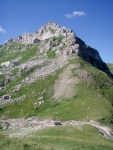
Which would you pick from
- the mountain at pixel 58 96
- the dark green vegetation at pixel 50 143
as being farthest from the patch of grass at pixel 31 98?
the dark green vegetation at pixel 50 143

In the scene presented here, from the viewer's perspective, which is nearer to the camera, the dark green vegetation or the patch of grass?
the dark green vegetation

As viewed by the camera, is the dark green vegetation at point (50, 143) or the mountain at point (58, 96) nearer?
the dark green vegetation at point (50, 143)

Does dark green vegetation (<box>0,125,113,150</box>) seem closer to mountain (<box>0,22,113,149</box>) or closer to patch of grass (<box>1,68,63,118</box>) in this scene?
mountain (<box>0,22,113,149</box>)

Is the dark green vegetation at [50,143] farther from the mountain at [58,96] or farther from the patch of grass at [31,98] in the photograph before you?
the patch of grass at [31,98]

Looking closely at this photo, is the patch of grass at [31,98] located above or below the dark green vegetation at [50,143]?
above

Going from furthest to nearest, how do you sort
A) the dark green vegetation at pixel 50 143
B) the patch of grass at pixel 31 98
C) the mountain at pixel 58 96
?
1. the patch of grass at pixel 31 98
2. the mountain at pixel 58 96
3. the dark green vegetation at pixel 50 143

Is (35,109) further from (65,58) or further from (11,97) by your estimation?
(65,58)

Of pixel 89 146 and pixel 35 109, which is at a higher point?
pixel 35 109

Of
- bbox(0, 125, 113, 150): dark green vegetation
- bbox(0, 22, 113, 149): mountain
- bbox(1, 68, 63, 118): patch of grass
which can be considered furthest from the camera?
bbox(1, 68, 63, 118): patch of grass

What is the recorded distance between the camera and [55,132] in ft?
233

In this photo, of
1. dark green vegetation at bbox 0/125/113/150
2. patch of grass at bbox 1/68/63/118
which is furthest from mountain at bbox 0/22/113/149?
dark green vegetation at bbox 0/125/113/150

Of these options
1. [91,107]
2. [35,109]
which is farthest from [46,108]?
[91,107]

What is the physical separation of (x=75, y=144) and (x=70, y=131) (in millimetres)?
25788

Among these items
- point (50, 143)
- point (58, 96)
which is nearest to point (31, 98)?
point (58, 96)
